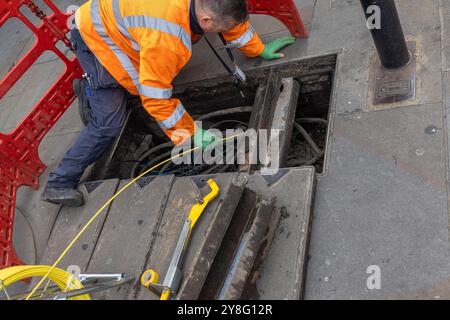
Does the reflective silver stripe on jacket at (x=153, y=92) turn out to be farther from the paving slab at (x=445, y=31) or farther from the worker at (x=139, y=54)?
the paving slab at (x=445, y=31)

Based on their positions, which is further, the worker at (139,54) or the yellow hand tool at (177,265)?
the worker at (139,54)

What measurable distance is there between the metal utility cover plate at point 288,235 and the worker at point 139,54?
79 centimetres

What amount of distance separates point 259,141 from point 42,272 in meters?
1.61

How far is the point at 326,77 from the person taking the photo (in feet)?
10.5

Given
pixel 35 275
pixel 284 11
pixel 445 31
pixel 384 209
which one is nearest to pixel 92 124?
pixel 35 275

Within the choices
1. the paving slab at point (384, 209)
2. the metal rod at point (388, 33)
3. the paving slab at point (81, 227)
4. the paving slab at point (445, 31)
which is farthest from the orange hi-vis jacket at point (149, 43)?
the paving slab at point (445, 31)

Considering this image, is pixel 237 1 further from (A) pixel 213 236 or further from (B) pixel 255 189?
(A) pixel 213 236

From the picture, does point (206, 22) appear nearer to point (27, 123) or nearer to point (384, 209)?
point (384, 209)

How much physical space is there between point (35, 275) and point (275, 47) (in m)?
2.41

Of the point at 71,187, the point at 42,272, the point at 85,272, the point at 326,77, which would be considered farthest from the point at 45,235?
the point at 326,77

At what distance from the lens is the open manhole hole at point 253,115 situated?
3051 mm

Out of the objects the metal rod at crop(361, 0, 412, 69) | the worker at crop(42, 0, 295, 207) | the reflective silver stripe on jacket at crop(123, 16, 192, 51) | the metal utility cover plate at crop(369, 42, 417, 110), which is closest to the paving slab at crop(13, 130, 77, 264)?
the worker at crop(42, 0, 295, 207)

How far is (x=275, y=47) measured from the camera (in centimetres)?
329

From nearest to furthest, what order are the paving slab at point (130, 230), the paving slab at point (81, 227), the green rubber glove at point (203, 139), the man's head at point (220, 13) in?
1. the man's head at point (220, 13)
2. the paving slab at point (130, 230)
3. the paving slab at point (81, 227)
4. the green rubber glove at point (203, 139)
